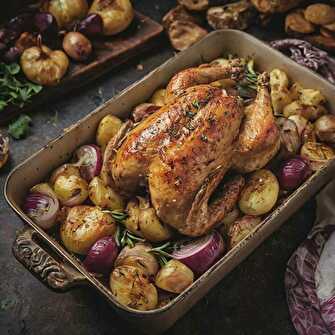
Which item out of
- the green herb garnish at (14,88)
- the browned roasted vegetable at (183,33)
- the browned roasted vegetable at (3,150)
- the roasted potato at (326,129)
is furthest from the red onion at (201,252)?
the browned roasted vegetable at (183,33)

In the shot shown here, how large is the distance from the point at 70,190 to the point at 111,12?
3.46 ft

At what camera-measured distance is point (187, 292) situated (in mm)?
1557

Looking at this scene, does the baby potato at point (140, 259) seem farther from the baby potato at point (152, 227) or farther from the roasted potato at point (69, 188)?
the roasted potato at point (69, 188)

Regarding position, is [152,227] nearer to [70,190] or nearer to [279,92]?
[70,190]

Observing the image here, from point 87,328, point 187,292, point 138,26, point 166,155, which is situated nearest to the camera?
point 187,292

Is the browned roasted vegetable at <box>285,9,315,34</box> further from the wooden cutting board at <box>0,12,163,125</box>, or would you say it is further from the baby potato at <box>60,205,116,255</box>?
the baby potato at <box>60,205,116,255</box>

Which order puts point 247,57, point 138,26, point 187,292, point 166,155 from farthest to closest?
point 138,26 < point 247,57 < point 166,155 < point 187,292

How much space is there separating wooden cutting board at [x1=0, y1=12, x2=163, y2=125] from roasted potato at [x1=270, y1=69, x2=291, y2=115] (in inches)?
29.7

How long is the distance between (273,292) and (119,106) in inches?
33.3

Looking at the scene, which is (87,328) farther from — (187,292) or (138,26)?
(138,26)

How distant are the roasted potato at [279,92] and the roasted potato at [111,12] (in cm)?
81

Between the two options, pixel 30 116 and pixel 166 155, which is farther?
pixel 30 116

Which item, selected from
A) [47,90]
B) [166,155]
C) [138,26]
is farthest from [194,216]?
[138,26]

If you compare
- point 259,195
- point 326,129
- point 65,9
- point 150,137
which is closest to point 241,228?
point 259,195
